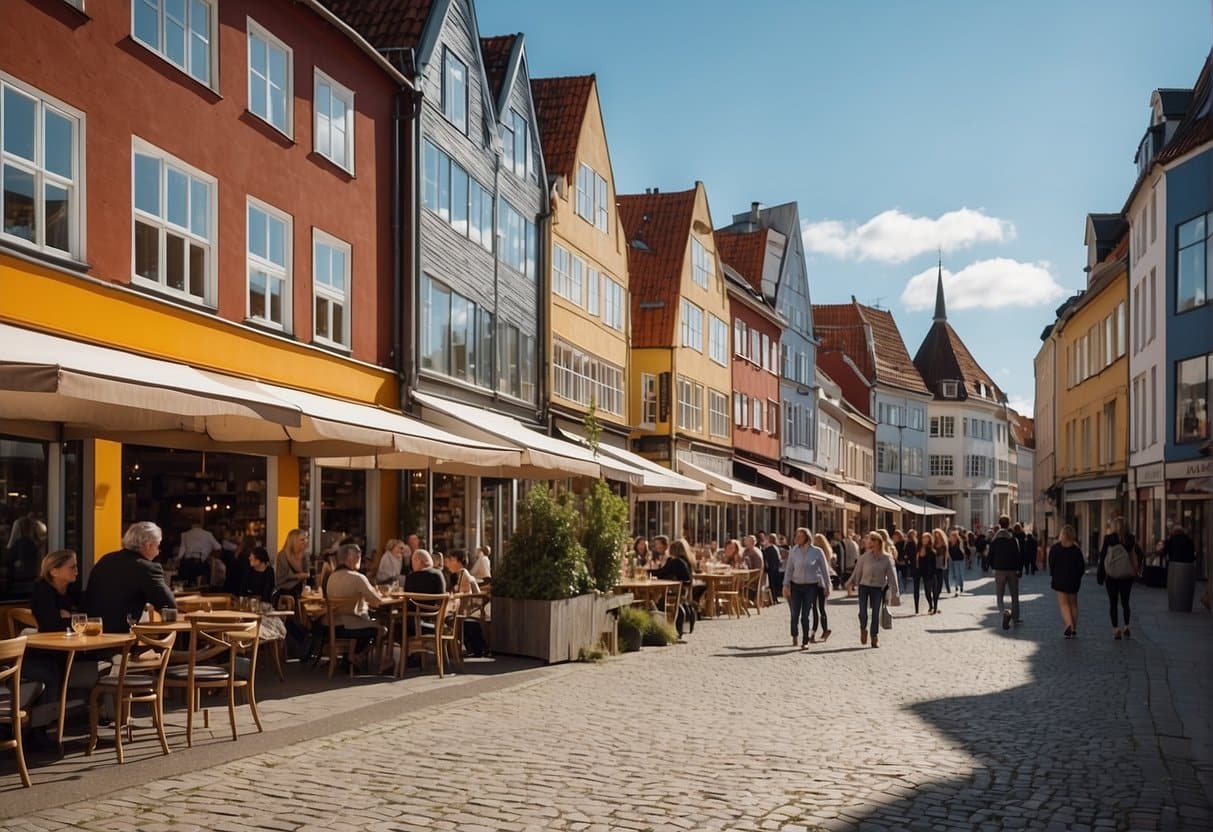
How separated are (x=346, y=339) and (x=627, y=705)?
11219mm

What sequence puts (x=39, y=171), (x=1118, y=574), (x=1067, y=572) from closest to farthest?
(x=39, y=171)
(x=1067, y=572)
(x=1118, y=574)

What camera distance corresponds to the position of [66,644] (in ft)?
31.7

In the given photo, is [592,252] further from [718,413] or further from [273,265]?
[273,265]

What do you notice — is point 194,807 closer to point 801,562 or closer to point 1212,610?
point 801,562

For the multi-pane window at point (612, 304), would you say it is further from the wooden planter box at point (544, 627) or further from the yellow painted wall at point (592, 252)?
the wooden planter box at point (544, 627)

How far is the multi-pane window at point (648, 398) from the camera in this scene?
43.6 m

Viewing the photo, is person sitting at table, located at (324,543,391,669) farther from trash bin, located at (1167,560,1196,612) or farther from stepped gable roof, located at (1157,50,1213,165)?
stepped gable roof, located at (1157,50,1213,165)

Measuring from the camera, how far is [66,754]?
9.91 meters

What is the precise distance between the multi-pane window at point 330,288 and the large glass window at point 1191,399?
23222mm

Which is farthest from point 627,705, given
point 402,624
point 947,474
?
point 947,474

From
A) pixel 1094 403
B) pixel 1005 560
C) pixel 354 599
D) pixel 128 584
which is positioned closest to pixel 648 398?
pixel 1094 403

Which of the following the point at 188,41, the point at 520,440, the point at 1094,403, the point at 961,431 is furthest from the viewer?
the point at 961,431

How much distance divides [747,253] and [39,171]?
45.2m

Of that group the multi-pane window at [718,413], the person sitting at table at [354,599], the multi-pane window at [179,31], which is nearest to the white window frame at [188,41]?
the multi-pane window at [179,31]
